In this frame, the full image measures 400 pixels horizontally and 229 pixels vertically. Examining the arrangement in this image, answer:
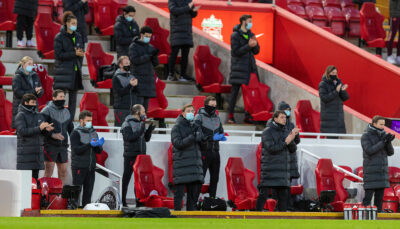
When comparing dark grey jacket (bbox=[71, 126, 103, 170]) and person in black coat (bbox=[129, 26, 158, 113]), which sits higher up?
person in black coat (bbox=[129, 26, 158, 113])

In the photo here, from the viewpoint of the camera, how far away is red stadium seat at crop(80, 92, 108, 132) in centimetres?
1330

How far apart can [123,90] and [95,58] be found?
84.3 inches

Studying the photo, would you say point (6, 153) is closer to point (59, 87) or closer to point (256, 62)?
point (59, 87)

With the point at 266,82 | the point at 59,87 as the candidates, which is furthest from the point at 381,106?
the point at 59,87

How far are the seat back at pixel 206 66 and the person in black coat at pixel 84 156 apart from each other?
13.5 ft

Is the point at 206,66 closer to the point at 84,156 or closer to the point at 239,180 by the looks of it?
the point at 239,180

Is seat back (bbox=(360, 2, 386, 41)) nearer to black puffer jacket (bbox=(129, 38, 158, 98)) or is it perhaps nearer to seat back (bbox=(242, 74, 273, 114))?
seat back (bbox=(242, 74, 273, 114))

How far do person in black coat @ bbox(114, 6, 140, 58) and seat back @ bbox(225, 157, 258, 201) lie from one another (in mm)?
3130

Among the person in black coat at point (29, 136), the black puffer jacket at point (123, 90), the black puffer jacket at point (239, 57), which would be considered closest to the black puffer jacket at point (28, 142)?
the person in black coat at point (29, 136)

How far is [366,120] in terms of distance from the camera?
14531 millimetres

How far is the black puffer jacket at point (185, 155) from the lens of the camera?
37.4ft

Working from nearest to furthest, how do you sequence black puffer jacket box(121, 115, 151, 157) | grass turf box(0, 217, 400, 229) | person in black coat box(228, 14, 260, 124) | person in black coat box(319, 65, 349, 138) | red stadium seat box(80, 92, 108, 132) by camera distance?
grass turf box(0, 217, 400, 229), black puffer jacket box(121, 115, 151, 157), red stadium seat box(80, 92, 108, 132), person in black coat box(319, 65, 349, 138), person in black coat box(228, 14, 260, 124)

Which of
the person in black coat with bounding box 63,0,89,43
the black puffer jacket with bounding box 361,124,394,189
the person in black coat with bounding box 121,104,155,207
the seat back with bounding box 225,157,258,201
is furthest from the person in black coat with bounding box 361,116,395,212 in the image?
the person in black coat with bounding box 63,0,89,43

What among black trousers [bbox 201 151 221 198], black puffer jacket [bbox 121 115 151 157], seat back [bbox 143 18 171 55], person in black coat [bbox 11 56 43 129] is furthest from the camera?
seat back [bbox 143 18 171 55]
